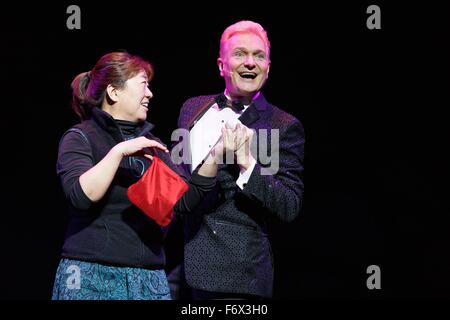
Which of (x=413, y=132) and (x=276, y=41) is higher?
(x=276, y=41)

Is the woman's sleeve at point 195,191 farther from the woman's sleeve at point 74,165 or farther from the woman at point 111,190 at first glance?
the woman's sleeve at point 74,165

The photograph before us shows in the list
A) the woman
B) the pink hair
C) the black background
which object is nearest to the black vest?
the woman

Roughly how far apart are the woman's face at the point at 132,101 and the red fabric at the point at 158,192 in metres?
0.22

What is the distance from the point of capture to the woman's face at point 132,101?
7.27 feet

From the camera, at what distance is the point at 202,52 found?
9.86 ft

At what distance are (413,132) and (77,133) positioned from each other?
5.20 feet

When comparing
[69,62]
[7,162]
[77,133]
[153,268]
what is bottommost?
[153,268]

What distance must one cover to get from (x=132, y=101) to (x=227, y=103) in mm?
342

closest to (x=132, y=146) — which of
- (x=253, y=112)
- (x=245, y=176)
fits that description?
(x=245, y=176)

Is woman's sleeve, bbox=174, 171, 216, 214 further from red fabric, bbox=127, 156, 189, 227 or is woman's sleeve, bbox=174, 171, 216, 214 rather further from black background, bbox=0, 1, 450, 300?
black background, bbox=0, 1, 450, 300

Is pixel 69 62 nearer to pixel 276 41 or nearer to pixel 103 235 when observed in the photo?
pixel 276 41

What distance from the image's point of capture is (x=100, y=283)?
205cm

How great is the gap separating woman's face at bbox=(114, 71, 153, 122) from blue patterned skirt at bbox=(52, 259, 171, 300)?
475 millimetres
